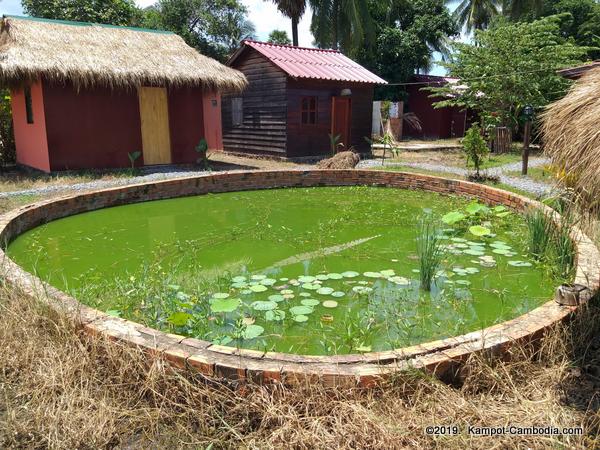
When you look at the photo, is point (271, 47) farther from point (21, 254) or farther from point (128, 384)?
point (128, 384)

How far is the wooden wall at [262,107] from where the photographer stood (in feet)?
44.1

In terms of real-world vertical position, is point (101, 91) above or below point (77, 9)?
below

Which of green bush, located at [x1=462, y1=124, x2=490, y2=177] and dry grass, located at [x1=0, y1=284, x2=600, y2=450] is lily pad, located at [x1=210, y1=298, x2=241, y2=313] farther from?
green bush, located at [x1=462, y1=124, x2=490, y2=177]

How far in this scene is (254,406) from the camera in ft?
7.68

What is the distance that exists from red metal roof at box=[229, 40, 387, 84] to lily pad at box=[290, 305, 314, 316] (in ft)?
32.6

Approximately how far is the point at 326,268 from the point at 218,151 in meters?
12.7

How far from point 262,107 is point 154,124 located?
3.54 metres

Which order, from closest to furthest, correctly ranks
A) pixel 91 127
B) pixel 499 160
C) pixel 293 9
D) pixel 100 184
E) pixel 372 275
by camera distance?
pixel 372 275
pixel 100 184
pixel 91 127
pixel 499 160
pixel 293 9

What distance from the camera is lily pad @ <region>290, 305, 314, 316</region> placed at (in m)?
3.68

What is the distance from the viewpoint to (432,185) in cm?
950

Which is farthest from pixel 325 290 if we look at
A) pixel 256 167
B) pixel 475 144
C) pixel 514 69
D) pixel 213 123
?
pixel 213 123

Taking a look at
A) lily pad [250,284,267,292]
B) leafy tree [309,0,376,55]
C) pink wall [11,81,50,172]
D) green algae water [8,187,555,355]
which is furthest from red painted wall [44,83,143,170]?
leafy tree [309,0,376,55]

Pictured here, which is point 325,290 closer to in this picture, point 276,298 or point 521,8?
point 276,298

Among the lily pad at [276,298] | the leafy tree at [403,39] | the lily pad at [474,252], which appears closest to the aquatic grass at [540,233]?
the lily pad at [474,252]
